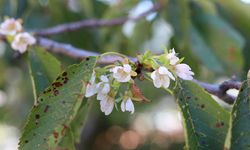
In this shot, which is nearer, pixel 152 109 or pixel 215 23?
pixel 215 23

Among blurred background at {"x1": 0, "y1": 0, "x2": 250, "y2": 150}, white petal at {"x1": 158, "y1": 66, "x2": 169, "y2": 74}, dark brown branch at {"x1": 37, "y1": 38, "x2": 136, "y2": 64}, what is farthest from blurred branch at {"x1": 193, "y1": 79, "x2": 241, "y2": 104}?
blurred background at {"x1": 0, "y1": 0, "x2": 250, "y2": 150}

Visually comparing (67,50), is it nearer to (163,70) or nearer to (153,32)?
(163,70)

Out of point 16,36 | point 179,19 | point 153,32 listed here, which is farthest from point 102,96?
point 153,32

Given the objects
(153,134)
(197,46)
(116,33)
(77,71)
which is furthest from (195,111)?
(153,134)

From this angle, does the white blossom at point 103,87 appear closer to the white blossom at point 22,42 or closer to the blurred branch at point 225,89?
the blurred branch at point 225,89

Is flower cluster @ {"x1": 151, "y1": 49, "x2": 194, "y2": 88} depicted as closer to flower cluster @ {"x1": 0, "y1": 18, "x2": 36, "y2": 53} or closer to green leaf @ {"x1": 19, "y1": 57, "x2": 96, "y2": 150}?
green leaf @ {"x1": 19, "y1": 57, "x2": 96, "y2": 150}

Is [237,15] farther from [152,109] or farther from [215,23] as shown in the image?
[152,109]
